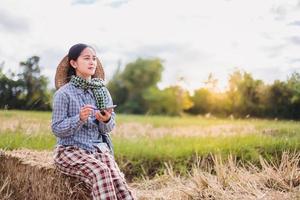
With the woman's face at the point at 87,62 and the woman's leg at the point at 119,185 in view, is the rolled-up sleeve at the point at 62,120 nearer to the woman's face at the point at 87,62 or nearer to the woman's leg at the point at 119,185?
the woman's face at the point at 87,62

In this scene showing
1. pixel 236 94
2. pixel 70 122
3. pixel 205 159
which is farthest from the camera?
pixel 236 94

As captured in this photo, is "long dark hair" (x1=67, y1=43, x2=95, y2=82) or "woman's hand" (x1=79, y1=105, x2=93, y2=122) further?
"long dark hair" (x1=67, y1=43, x2=95, y2=82)

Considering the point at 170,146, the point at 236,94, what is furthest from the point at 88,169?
the point at 236,94

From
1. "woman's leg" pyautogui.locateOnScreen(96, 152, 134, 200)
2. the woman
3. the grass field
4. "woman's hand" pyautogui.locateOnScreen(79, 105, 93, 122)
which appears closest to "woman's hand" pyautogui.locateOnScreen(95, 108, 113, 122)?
the woman

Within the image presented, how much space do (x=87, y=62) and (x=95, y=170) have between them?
3.17ft

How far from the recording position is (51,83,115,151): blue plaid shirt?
425 cm

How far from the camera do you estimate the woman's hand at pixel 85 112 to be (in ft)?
13.4

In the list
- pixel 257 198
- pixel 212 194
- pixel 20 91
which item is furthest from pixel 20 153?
pixel 20 91

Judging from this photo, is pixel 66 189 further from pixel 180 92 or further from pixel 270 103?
pixel 180 92

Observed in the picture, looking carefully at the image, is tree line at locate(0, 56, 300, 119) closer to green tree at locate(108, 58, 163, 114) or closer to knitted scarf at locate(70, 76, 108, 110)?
knitted scarf at locate(70, 76, 108, 110)

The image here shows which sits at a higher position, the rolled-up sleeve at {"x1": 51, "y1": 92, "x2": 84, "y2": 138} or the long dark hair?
the long dark hair

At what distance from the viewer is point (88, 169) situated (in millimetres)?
4129

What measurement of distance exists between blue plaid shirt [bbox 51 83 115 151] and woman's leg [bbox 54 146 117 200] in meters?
0.08

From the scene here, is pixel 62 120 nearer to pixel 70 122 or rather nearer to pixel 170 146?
pixel 70 122
